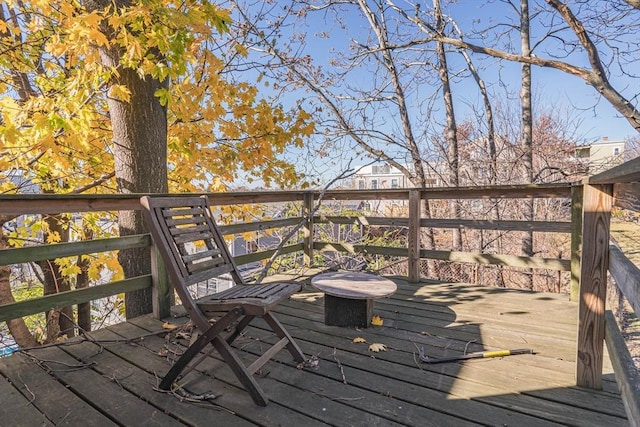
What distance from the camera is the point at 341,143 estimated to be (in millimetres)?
8562

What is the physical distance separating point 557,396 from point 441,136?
7.20 meters

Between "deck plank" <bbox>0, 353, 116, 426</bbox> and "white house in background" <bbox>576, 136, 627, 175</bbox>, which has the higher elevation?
"white house in background" <bbox>576, 136, 627, 175</bbox>

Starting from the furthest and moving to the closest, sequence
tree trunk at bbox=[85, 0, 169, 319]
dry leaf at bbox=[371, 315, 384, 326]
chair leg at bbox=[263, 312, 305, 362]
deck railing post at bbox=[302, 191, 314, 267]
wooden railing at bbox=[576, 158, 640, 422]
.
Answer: deck railing post at bbox=[302, 191, 314, 267] → tree trunk at bbox=[85, 0, 169, 319] → dry leaf at bbox=[371, 315, 384, 326] → chair leg at bbox=[263, 312, 305, 362] → wooden railing at bbox=[576, 158, 640, 422]

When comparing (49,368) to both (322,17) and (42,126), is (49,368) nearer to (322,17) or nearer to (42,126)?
(42,126)

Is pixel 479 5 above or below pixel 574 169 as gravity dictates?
above

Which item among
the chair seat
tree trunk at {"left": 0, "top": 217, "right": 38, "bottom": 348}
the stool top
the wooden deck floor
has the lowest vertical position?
tree trunk at {"left": 0, "top": 217, "right": 38, "bottom": 348}

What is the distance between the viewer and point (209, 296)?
201 cm

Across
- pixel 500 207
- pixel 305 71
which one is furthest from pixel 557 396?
pixel 305 71

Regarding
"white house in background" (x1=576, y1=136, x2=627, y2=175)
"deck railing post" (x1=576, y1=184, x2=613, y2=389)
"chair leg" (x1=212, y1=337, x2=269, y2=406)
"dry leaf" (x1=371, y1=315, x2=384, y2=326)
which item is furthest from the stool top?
"white house in background" (x1=576, y1=136, x2=627, y2=175)

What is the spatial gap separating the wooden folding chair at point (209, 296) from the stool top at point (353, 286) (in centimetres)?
51

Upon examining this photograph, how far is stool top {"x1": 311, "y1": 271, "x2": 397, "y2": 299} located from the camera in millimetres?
2521

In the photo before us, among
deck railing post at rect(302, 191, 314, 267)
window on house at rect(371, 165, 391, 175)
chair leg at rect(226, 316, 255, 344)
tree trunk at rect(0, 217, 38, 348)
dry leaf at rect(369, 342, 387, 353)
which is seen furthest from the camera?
window on house at rect(371, 165, 391, 175)

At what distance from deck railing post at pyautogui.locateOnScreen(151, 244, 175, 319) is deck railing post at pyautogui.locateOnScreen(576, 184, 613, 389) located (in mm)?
2765

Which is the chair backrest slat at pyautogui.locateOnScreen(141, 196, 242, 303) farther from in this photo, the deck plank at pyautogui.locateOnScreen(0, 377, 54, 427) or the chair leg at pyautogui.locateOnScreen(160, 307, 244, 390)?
the deck plank at pyautogui.locateOnScreen(0, 377, 54, 427)
